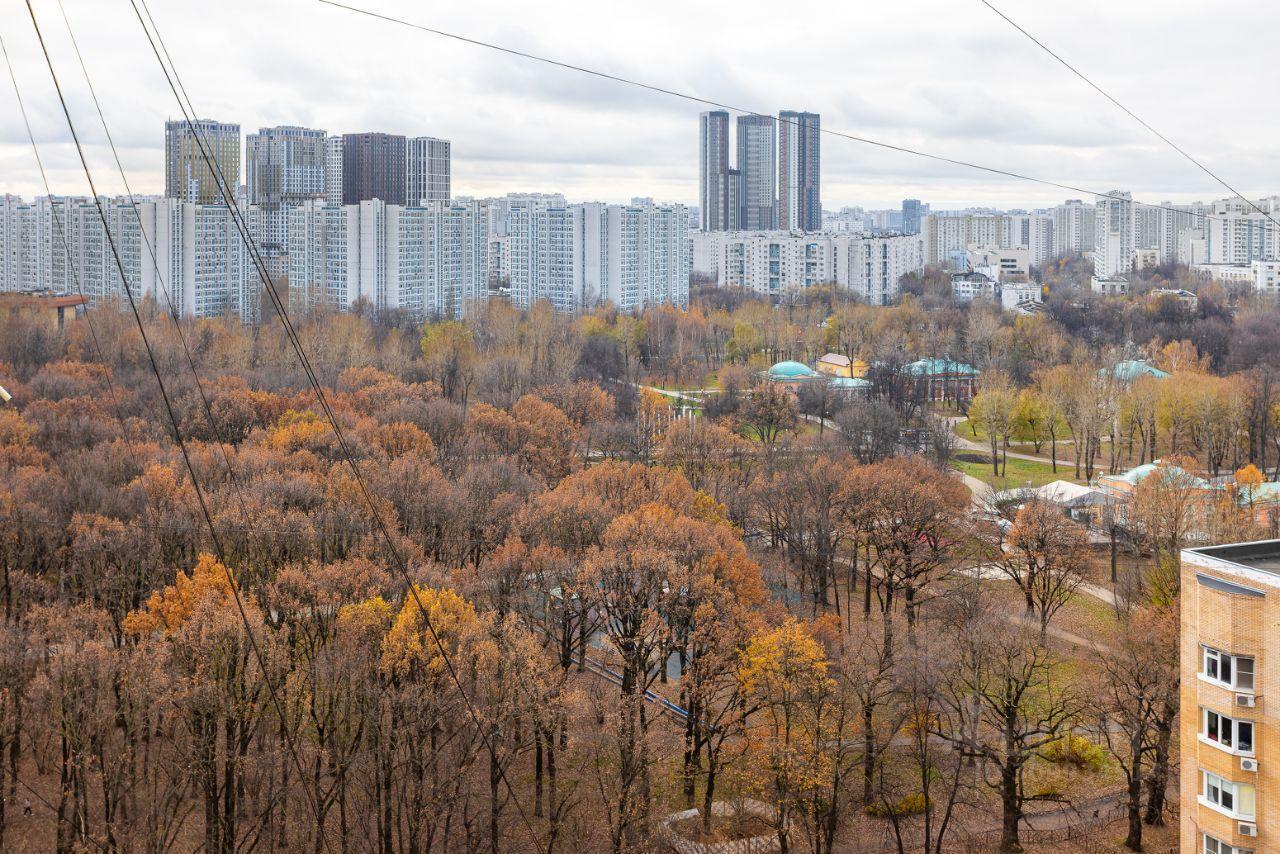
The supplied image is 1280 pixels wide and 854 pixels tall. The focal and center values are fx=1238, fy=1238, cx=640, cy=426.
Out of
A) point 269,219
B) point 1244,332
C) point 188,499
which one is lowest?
point 188,499

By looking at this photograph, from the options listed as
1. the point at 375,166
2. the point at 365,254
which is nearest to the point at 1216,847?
the point at 365,254

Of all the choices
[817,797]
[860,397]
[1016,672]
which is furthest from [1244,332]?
[817,797]

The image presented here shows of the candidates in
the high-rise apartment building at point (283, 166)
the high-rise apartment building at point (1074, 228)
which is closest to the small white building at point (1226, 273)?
the high-rise apartment building at point (1074, 228)

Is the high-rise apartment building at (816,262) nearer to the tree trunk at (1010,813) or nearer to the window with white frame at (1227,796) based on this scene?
the tree trunk at (1010,813)

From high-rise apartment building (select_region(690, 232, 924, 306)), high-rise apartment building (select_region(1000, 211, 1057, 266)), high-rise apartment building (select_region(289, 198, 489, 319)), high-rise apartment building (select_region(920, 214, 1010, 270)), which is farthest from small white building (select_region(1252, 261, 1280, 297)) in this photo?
high-rise apartment building (select_region(289, 198, 489, 319))

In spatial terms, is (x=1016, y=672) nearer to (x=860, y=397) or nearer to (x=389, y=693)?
(x=389, y=693)
